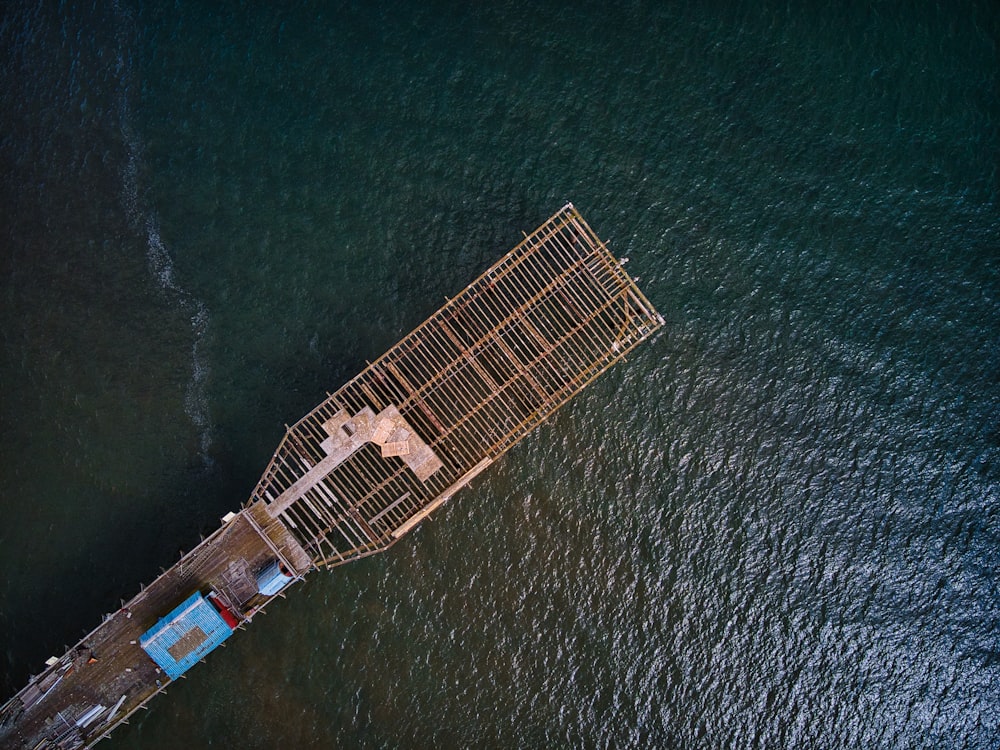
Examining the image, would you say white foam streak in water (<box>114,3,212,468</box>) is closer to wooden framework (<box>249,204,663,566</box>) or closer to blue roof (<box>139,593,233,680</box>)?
wooden framework (<box>249,204,663,566</box>)

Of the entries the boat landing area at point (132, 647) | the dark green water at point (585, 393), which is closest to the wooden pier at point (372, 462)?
the boat landing area at point (132, 647)

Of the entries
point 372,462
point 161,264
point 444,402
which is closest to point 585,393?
point 444,402

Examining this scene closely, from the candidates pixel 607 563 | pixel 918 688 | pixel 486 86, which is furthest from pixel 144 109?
pixel 918 688

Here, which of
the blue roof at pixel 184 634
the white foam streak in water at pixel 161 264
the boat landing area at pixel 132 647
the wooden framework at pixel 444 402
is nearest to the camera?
the blue roof at pixel 184 634

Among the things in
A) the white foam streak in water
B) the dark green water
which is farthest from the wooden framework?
the white foam streak in water

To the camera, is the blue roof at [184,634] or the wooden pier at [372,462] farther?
the wooden pier at [372,462]

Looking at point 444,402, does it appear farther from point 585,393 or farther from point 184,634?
point 184,634

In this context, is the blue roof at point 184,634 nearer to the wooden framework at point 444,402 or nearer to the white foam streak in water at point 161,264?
the wooden framework at point 444,402
